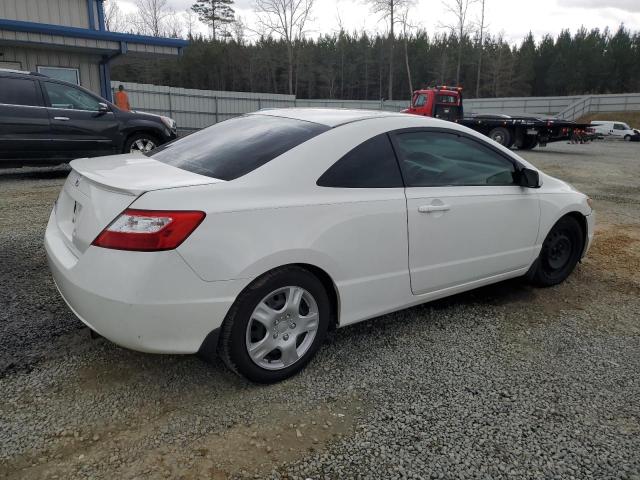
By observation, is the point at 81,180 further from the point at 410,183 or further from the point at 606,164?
the point at 606,164

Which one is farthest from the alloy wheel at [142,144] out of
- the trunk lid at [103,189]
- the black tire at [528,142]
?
the black tire at [528,142]

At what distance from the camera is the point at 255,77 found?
59812mm

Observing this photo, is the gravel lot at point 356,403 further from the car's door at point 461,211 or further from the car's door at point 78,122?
the car's door at point 78,122

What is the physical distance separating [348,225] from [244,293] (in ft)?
2.32

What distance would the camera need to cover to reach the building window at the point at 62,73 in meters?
12.6

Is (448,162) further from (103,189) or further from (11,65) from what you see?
(11,65)

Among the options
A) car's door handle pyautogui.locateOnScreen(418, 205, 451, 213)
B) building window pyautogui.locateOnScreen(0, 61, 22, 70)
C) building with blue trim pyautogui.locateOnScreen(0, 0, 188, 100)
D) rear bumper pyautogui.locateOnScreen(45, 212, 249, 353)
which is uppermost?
building with blue trim pyautogui.locateOnScreen(0, 0, 188, 100)

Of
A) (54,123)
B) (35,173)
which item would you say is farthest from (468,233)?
(35,173)

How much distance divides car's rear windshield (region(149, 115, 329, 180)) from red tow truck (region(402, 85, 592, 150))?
15335mm

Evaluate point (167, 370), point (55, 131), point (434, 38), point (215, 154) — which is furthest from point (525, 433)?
point (434, 38)

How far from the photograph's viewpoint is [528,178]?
3705 millimetres

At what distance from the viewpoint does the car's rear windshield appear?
272 cm

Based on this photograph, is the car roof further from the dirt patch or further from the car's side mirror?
the dirt patch

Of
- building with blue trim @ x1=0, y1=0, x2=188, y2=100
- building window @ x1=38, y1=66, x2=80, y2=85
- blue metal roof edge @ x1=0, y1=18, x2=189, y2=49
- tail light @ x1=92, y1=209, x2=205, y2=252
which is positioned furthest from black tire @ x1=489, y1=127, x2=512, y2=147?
tail light @ x1=92, y1=209, x2=205, y2=252
